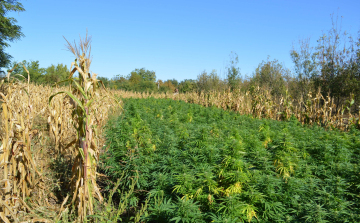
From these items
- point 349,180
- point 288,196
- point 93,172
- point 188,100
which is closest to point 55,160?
point 93,172

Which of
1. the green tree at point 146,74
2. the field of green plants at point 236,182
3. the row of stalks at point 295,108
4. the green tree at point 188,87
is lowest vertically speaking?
the field of green plants at point 236,182

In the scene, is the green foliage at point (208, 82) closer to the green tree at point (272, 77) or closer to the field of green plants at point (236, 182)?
the green tree at point (272, 77)

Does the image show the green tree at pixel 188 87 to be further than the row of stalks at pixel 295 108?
Yes

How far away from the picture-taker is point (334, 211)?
8.29ft

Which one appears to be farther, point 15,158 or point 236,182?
point 236,182

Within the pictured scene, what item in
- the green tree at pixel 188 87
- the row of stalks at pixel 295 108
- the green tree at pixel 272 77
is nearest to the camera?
the row of stalks at pixel 295 108

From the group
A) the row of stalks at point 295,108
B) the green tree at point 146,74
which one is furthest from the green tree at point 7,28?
the green tree at point 146,74

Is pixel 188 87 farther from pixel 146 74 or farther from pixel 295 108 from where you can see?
pixel 146 74

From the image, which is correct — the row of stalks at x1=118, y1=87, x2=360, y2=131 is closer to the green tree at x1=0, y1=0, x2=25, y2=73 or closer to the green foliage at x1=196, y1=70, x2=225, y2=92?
the green foliage at x1=196, y1=70, x2=225, y2=92

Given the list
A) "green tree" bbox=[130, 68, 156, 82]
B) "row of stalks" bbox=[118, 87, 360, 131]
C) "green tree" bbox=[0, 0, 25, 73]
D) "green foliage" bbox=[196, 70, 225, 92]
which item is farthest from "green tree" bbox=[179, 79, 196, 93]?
"green tree" bbox=[130, 68, 156, 82]

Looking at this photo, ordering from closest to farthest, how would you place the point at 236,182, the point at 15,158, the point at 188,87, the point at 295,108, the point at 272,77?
1. the point at 15,158
2. the point at 236,182
3. the point at 295,108
4. the point at 272,77
5. the point at 188,87

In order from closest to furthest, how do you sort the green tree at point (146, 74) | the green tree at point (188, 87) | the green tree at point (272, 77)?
1. the green tree at point (272, 77)
2. the green tree at point (188, 87)
3. the green tree at point (146, 74)

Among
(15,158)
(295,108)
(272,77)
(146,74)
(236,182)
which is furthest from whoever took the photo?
(146,74)

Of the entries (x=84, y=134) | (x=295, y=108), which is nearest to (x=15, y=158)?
(x=84, y=134)
